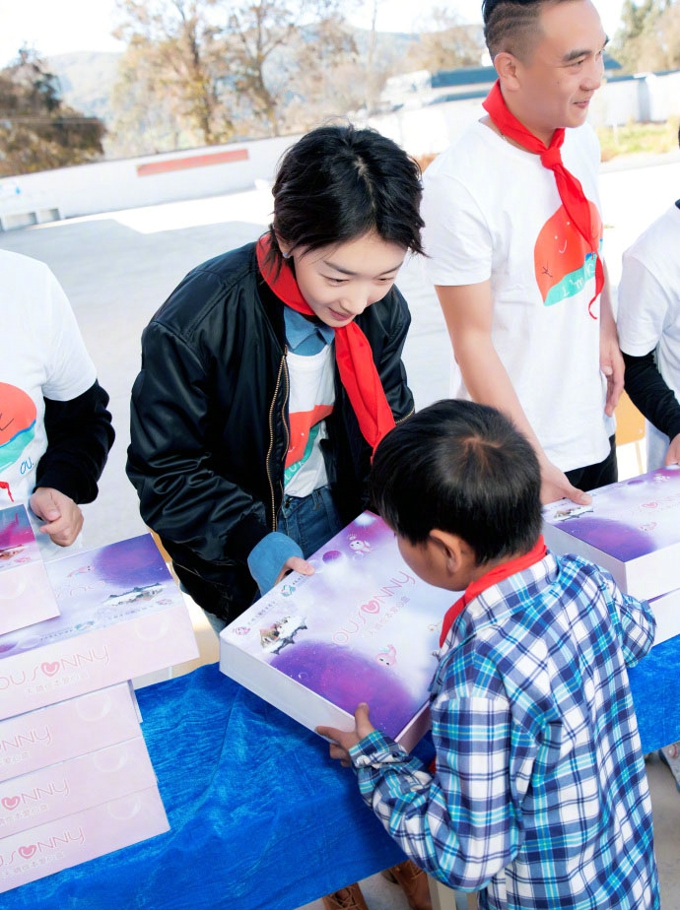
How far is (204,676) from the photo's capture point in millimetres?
1166

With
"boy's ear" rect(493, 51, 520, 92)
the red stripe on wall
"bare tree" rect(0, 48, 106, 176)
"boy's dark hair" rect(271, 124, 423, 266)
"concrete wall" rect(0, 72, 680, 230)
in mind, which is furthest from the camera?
"bare tree" rect(0, 48, 106, 176)

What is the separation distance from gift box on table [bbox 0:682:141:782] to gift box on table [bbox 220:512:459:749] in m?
0.17

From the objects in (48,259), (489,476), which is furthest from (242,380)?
(48,259)

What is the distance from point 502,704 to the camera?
0.77m

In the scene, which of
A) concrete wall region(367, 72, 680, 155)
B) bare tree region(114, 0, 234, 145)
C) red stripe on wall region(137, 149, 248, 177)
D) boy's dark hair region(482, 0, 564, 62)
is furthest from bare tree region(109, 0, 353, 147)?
boy's dark hair region(482, 0, 564, 62)

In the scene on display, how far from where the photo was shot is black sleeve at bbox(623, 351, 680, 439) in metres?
1.51

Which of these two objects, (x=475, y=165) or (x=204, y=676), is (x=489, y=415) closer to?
(x=204, y=676)

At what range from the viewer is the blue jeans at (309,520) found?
4.42 feet

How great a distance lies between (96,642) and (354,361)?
58 centimetres

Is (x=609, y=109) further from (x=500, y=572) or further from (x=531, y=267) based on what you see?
(x=500, y=572)

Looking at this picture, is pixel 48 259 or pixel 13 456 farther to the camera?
pixel 48 259

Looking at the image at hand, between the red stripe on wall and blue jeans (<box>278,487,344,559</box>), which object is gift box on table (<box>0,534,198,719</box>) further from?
the red stripe on wall

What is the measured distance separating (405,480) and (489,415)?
12 centimetres

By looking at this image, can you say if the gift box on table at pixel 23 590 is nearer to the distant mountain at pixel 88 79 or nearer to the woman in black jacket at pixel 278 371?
the woman in black jacket at pixel 278 371
